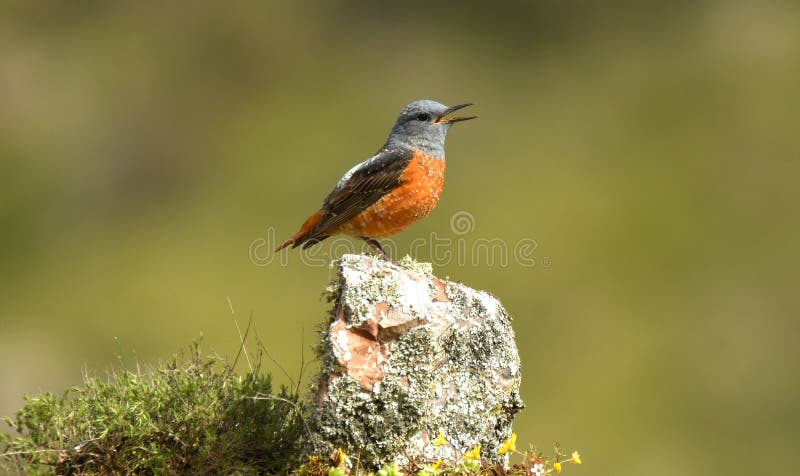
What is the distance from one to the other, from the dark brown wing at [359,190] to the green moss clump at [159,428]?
6.61 feet

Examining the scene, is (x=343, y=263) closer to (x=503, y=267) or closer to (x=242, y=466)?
(x=242, y=466)

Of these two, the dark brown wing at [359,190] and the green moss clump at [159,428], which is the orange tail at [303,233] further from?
the green moss clump at [159,428]

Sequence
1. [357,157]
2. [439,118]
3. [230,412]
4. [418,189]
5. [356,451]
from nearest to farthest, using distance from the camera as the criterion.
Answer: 1. [356,451]
2. [230,412]
3. [418,189]
4. [439,118]
5. [357,157]

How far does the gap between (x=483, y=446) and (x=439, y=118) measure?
Result: 11.2 ft

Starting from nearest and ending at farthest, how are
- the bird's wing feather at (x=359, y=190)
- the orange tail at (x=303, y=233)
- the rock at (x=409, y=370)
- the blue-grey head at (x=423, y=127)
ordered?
the rock at (x=409, y=370) → the bird's wing feather at (x=359, y=190) → the orange tail at (x=303, y=233) → the blue-grey head at (x=423, y=127)

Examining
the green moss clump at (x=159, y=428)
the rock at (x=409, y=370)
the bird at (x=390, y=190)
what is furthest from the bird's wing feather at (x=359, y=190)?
the green moss clump at (x=159, y=428)

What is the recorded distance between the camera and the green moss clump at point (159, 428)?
4.66 meters

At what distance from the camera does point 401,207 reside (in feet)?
22.6

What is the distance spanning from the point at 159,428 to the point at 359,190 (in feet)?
9.24

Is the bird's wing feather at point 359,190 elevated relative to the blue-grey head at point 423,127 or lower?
lower

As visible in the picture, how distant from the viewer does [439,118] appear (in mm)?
7418

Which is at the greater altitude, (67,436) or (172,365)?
(172,365)

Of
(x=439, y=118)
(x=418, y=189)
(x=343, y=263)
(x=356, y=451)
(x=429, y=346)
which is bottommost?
(x=356, y=451)

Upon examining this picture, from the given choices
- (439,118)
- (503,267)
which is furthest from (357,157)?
(439,118)
